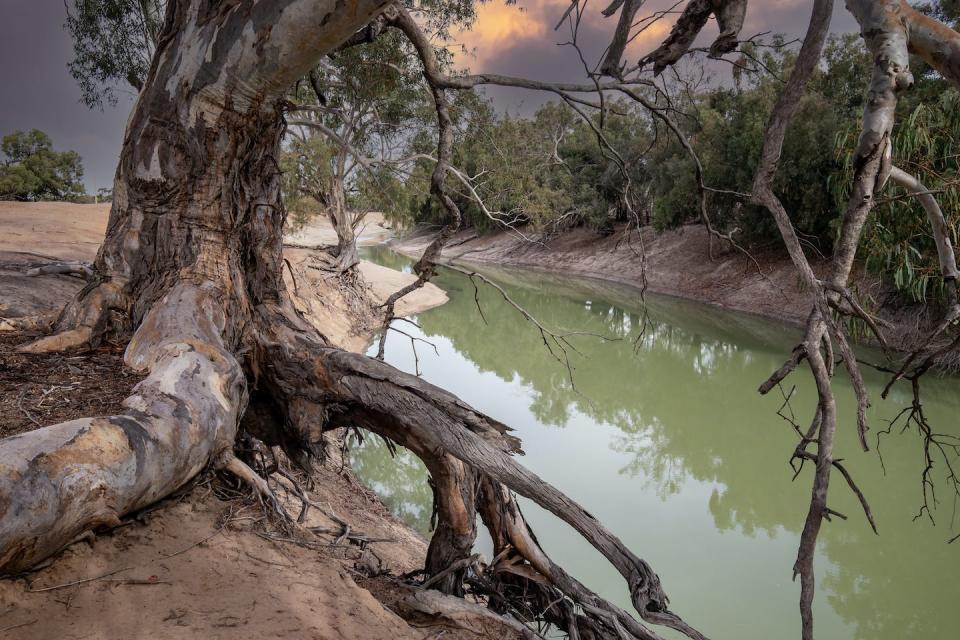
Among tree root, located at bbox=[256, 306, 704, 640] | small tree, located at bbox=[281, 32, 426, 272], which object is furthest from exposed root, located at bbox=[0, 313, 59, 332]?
small tree, located at bbox=[281, 32, 426, 272]

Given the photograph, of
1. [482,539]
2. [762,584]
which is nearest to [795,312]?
[762,584]

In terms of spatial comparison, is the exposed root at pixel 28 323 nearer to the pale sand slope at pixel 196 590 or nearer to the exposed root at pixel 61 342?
the exposed root at pixel 61 342

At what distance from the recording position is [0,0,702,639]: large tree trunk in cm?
167

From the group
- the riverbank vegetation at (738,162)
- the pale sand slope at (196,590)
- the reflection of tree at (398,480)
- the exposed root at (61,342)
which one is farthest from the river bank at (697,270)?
the pale sand slope at (196,590)

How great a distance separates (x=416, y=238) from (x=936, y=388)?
2313 centimetres

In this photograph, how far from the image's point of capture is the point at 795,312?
11.3 meters

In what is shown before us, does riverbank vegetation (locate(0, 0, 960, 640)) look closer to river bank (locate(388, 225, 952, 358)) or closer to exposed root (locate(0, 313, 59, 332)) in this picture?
exposed root (locate(0, 313, 59, 332))

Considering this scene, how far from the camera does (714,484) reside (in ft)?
16.3

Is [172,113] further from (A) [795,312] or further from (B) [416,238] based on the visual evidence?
(B) [416,238]

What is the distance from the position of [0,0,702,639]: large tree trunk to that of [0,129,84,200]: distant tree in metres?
16.4

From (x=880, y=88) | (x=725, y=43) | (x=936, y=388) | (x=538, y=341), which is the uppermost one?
(x=725, y=43)

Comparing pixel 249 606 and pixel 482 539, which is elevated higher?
pixel 249 606

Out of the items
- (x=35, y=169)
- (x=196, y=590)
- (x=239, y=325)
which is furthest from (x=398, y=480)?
(x=35, y=169)

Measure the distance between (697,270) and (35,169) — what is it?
1772 cm
